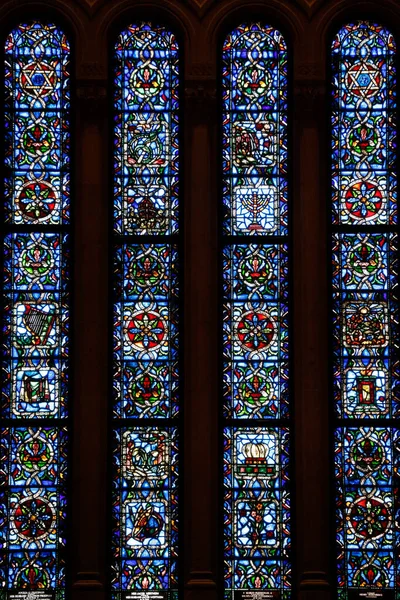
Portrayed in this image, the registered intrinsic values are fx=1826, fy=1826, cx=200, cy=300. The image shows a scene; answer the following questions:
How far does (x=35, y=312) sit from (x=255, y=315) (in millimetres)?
2209

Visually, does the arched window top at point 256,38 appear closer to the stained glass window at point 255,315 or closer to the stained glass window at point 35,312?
the stained glass window at point 255,315

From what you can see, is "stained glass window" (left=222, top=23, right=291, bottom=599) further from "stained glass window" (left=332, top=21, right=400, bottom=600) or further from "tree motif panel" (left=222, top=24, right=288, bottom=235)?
"stained glass window" (left=332, top=21, right=400, bottom=600)

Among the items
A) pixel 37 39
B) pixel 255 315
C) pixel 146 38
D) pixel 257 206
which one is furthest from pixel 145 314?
pixel 37 39

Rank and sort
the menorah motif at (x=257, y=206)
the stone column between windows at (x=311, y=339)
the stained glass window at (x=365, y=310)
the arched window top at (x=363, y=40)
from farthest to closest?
the arched window top at (x=363, y=40) → the menorah motif at (x=257, y=206) → the stained glass window at (x=365, y=310) → the stone column between windows at (x=311, y=339)

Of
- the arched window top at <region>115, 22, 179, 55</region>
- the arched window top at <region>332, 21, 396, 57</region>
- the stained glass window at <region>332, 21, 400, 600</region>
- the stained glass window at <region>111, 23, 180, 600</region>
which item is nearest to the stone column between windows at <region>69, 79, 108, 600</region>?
the stained glass window at <region>111, 23, 180, 600</region>

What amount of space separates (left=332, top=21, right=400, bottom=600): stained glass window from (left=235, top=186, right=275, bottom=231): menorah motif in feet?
2.14

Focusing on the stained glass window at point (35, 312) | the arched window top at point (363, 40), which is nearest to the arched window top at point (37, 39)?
the stained glass window at point (35, 312)

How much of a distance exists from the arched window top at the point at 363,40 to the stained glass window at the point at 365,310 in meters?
0.01

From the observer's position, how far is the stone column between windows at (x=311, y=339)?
17734mm

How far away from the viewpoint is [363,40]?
62.0ft

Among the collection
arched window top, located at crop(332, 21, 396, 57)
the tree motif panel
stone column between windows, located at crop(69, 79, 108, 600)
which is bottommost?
stone column between windows, located at crop(69, 79, 108, 600)

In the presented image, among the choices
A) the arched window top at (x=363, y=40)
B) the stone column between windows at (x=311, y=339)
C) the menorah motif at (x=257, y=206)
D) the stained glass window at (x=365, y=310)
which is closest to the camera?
the stone column between windows at (x=311, y=339)

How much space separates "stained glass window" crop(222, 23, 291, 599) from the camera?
58.9 feet

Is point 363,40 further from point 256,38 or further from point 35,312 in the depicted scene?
point 35,312
